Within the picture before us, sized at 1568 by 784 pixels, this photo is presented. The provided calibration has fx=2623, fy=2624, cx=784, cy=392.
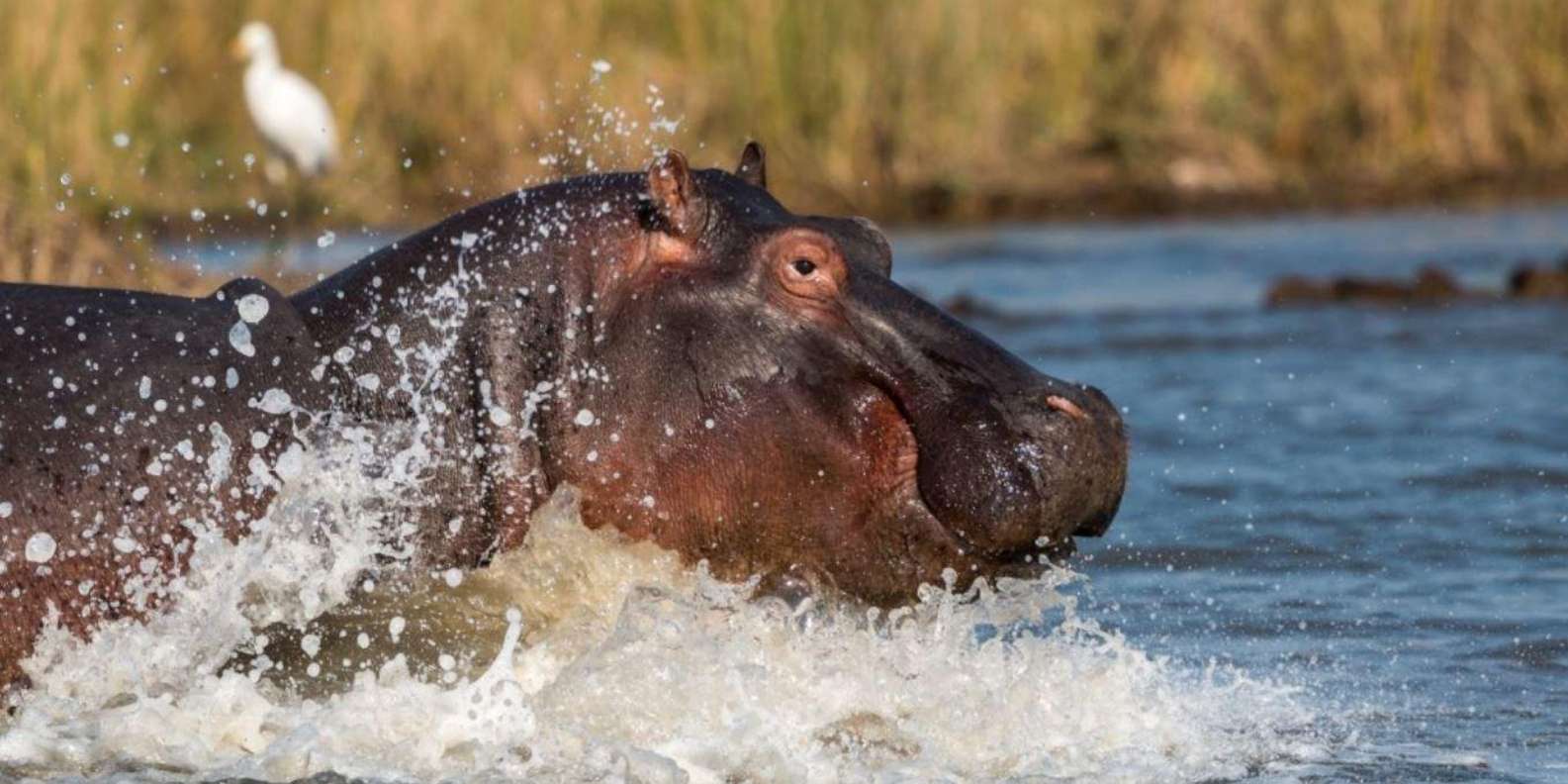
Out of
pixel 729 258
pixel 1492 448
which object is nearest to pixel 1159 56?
pixel 1492 448

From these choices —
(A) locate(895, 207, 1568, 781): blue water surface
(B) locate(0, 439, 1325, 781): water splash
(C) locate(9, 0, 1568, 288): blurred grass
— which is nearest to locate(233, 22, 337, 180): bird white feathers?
(C) locate(9, 0, 1568, 288): blurred grass

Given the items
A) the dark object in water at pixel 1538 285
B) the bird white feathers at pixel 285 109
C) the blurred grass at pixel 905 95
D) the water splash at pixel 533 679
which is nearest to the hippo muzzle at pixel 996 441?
the water splash at pixel 533 679

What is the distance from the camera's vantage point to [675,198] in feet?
14.4

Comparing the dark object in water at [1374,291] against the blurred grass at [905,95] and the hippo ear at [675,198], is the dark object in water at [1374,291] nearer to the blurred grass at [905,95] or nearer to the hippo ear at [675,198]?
the blurred grass at [905,95]

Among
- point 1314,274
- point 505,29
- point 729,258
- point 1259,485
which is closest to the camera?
point 729,258

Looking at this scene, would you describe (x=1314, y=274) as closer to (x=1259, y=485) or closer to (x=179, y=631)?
(x=1259, y=485)

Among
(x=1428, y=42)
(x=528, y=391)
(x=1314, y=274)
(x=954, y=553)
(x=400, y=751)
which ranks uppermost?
(x=1428, y=42)

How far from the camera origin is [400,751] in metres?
4.42

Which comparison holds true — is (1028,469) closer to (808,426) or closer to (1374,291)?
(808,426)

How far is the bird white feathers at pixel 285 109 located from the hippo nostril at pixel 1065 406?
1258 centimetres

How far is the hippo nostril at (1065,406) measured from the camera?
167 inches

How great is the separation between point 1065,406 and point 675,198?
74cm

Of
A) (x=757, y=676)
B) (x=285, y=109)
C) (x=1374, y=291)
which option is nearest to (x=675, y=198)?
(x=757, y=676)

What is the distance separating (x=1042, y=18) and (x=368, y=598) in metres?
14.6
